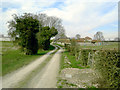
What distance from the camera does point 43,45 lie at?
80.4 ft

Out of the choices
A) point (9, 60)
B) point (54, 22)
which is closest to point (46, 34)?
point (54, 22)

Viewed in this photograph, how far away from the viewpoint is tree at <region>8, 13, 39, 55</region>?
14539 mm

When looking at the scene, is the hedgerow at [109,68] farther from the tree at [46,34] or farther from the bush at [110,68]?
the tree at [46,34]

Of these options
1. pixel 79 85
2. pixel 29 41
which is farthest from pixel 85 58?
pixel 29 41

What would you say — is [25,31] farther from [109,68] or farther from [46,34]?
[109,68]

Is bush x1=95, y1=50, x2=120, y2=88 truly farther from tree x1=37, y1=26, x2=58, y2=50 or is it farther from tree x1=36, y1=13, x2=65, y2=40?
tree x1=36, y1=13, x2=65, y2=40

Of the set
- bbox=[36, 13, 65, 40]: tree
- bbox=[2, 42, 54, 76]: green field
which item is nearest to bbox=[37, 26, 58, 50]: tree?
bbox=[36, 13, 65, 40]: tree

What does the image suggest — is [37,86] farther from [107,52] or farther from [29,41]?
[29,41]

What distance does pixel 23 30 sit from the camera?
579 inches

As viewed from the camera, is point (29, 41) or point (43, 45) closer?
point (29, 41)

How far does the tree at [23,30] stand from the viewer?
1454 cm

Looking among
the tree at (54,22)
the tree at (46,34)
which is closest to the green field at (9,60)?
the tree at (46,34)

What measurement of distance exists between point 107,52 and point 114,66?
59cm

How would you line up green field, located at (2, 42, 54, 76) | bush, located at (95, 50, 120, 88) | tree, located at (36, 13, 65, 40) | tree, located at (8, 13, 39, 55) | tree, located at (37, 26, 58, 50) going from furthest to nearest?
tree, located at (36, 13, 65, 40) < tree, located at (37, 26, 58, 50) < tree, located at (8, 13, 39, 55) < green field, located at (2, 42, 54, 76) < bush, located at (95, 50, 120, 88)
